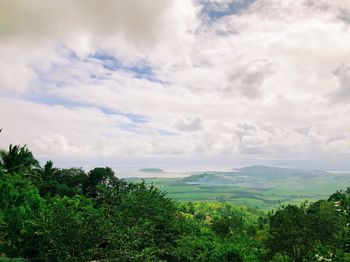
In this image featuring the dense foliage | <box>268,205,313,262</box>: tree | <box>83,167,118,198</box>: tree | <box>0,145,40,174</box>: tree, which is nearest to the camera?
the dense foliage

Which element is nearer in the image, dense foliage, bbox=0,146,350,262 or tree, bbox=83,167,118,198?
dense foliage, bbox=0,146,350,262

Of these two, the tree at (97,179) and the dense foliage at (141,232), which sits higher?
the tree at (97,179)

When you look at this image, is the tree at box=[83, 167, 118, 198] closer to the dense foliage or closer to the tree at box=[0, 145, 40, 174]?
the tree at box=[0, 145, 40, 174]

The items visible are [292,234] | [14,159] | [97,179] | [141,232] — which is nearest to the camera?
[141,232]

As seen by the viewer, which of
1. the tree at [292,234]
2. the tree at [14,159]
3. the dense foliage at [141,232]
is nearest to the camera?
the dense foliage at [141,232]

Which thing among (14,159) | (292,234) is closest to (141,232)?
(292,234)

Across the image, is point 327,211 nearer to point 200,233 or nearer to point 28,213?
point 200,233

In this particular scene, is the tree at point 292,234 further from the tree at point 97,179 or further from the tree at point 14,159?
the tree at point 97,179

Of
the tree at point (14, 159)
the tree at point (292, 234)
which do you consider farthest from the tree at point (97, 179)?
the tree at point (292, 234)

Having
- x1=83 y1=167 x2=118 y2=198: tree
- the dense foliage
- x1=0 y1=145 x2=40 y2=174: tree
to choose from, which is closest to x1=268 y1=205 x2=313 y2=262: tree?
the dense foliage

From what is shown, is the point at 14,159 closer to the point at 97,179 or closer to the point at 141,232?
the point at 97,179

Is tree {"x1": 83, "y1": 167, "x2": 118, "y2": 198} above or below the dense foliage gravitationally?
above

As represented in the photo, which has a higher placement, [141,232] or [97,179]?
[97,179]

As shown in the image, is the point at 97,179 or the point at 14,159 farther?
the point at 97,179
